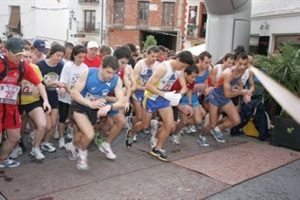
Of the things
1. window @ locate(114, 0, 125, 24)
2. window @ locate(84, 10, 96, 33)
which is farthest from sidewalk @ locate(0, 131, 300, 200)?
window @ locate(84, 10, 96, 33)

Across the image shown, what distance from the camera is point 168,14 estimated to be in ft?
116

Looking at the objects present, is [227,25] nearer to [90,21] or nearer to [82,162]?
[82,162]

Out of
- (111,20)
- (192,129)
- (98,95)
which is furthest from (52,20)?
(98,95)

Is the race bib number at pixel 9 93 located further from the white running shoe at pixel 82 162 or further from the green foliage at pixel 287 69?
the green foliage at pixel 287 69

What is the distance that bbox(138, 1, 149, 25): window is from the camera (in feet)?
118

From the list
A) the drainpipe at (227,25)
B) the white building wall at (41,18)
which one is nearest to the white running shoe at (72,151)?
the drainpipe at (227,25)

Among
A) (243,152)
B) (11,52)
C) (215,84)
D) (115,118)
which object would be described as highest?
(11,52)

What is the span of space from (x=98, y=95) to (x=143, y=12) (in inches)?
1284

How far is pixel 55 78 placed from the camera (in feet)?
17.6

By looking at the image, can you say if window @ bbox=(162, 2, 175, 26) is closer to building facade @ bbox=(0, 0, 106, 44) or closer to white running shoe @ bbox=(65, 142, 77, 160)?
building facade @ bbox=(0, 0, 106, 44)

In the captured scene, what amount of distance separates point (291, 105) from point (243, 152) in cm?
517

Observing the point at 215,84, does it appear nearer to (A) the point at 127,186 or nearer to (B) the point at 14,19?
(A) the point at 127,186

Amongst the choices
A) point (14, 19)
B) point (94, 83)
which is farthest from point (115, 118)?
point (14, 19)

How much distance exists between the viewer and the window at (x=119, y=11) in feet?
118
